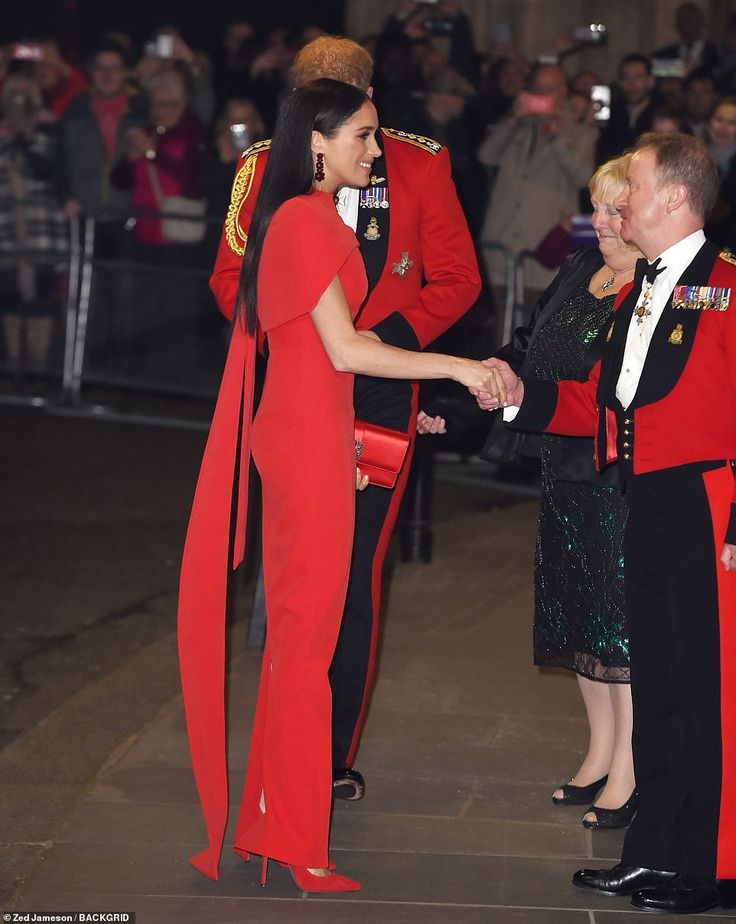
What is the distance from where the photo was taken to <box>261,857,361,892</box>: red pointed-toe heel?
4191 mm

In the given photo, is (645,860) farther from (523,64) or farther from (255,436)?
(523,64)

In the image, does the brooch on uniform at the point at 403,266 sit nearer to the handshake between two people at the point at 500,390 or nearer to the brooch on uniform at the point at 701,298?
the handshake between two people at the point at 500,390

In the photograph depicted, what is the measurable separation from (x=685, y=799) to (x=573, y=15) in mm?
13346

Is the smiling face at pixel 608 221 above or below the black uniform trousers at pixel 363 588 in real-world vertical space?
above

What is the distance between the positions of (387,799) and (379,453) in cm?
116

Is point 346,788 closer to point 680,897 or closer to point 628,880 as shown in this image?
point 628,880

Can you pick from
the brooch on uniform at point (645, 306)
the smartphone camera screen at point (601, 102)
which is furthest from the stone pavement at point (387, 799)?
the smartphone camera screen at point (601, 102)

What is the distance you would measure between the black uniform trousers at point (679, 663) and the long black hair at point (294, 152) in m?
1.12

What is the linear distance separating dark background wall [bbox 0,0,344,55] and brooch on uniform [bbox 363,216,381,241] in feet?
47.3

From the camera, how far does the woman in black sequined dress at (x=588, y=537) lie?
15.4ft

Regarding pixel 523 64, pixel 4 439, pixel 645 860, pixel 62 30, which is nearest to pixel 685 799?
pixel 645 860

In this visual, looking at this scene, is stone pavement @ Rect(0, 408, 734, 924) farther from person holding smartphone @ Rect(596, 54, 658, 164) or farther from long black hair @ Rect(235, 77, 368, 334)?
person holding smartphone @ Rect(596, 54, 658, 164)

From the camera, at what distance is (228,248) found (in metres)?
4.89

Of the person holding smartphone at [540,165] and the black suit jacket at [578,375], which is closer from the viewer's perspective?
the black suit jacket at [578,375]
